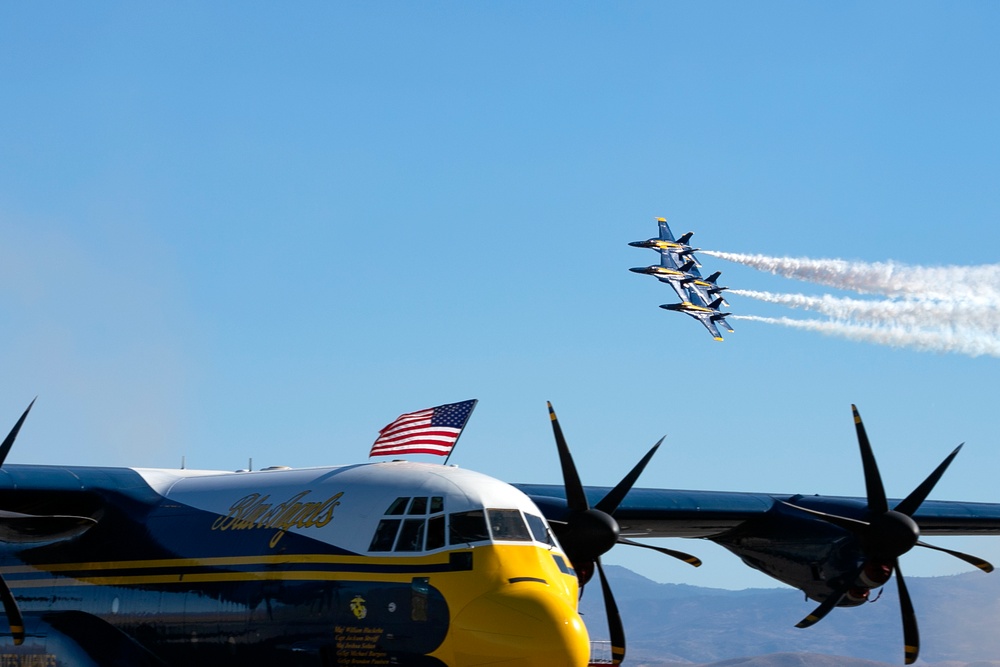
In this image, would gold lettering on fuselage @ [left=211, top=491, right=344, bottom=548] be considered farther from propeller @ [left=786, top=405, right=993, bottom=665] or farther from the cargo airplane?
propeller @ [left=786, top=405, right=993, bottom=665]

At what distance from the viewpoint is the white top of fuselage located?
16.7 m

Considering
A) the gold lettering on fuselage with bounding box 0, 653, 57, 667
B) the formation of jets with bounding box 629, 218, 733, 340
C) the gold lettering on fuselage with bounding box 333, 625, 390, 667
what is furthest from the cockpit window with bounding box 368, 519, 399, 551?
the formation of jets with bounding box 629, 218, 733, 340

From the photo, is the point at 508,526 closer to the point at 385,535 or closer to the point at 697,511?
the point at 385,535

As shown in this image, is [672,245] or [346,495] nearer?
[346,495]

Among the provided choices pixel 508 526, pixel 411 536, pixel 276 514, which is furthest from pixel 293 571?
pixel 508 526

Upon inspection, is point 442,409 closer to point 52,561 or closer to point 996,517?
point 52,561

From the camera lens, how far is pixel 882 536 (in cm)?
2230

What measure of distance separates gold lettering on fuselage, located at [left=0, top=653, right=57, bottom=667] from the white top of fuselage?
10.1 feet

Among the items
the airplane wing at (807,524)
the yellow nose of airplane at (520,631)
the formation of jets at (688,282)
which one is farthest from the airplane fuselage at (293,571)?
the formation of jets at (688,282)

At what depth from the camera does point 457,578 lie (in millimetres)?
15820

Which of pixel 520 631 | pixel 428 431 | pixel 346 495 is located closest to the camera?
pixel 520 631

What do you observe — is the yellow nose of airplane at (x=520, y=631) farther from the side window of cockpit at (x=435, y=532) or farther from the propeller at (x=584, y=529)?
the propeller at (x=584, y=529)

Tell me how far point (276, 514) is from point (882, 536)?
408 inches

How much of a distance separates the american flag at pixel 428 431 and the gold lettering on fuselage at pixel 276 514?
18.6ft
